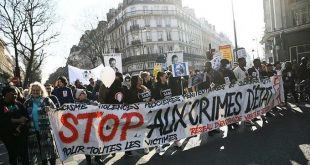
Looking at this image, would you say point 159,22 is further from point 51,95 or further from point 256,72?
point 51,95

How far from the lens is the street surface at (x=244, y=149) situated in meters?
7.15

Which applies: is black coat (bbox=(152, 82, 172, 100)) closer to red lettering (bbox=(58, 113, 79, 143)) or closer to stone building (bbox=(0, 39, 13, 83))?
red lettering (bbox=(58, 113, 79, 143))

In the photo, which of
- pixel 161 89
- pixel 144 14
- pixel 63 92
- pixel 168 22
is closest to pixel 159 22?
pixel 168 22

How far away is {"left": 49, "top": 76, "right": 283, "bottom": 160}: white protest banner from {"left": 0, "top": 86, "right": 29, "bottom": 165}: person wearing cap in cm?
59

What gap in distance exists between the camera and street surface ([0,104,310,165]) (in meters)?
7.15

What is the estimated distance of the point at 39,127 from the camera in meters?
7.73

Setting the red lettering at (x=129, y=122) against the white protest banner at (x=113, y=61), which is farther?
the white protest banner at (x=113, y=61)

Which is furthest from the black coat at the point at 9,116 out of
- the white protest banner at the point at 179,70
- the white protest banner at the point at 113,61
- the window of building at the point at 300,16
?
the window of building at the point at 300,16

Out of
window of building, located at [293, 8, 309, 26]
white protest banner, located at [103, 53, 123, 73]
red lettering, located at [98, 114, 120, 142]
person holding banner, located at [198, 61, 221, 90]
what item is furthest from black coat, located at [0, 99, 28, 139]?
window of building, located at [293, 8, 309, 26]

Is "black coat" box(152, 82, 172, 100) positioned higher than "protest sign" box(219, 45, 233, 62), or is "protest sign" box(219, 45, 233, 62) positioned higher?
"protest sign" box(219, 45, 233, 62)

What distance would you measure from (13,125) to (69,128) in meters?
1.04

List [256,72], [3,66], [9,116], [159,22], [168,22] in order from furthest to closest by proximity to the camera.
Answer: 1. [3,66]
2. [168,22]
3. [159,22]
4. [256,72]
5. [9,116]

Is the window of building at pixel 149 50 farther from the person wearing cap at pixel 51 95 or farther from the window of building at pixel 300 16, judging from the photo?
the person wearing cap at pixel 51 95

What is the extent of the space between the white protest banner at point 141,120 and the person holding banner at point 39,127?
305mm
